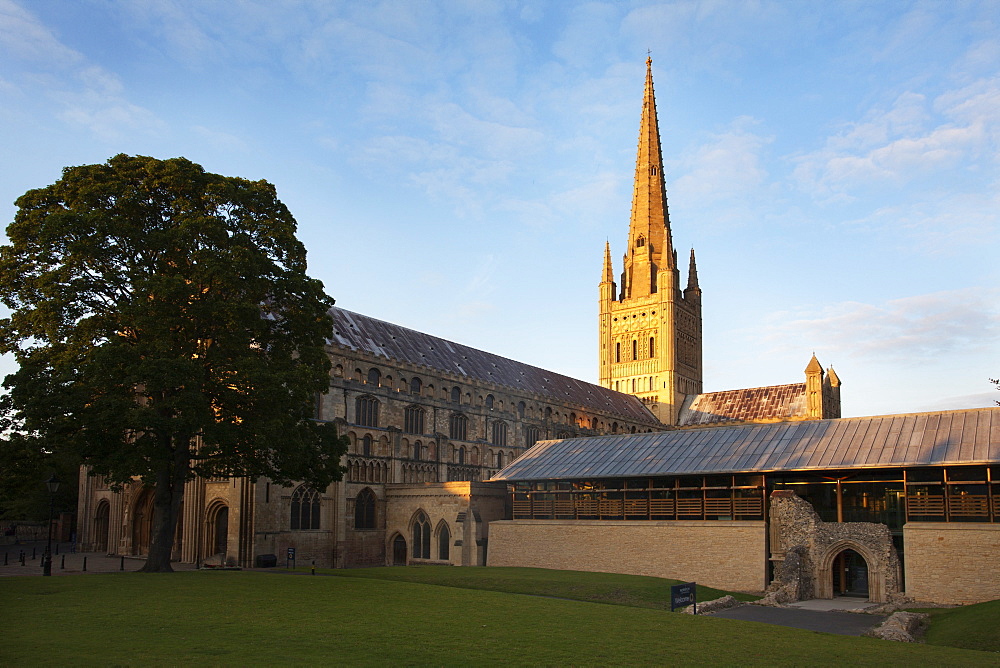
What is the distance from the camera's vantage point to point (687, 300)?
10588cm

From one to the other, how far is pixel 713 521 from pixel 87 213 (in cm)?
3004

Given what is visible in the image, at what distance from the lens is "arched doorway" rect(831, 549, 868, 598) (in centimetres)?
3425

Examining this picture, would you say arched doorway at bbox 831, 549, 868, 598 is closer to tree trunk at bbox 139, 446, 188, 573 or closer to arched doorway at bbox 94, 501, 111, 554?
tree trunk at bbox 139, 446, 188, 573

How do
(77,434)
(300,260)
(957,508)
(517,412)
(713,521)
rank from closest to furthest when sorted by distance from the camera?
1. (77,434)
2. (957,508)
3. (300,260)
4. (713,521)
5. (517,412)

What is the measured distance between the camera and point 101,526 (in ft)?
186

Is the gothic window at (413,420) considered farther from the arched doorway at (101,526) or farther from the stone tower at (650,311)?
the stone tower at (650,311)

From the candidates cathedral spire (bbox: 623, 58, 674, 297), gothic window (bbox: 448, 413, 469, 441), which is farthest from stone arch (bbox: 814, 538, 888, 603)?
cathedral spire (bbox: 623, 58, 674, 297)

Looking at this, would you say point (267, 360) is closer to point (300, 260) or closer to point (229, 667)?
point (300, 260)

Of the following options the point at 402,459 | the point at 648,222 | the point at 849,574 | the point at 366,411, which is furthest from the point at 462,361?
the point at 648,222

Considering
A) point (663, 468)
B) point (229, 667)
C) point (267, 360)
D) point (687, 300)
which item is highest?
point (687, 300)

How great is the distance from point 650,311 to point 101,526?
66.7 meters

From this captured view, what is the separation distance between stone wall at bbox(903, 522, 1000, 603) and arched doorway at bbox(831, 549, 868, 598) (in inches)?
112

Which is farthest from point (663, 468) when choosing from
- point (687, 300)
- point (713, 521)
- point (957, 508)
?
point (687, 300)

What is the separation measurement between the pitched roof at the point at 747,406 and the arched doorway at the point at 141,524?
207ft
